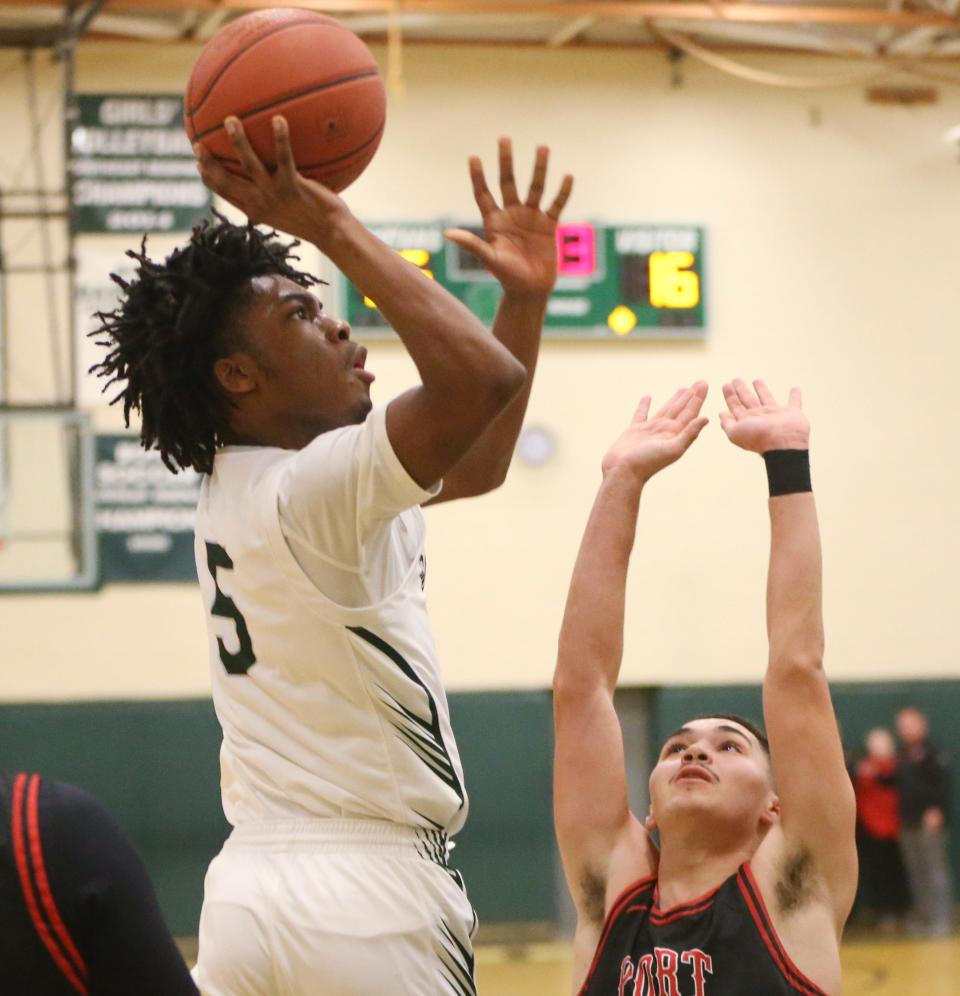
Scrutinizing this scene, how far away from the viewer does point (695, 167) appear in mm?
11695

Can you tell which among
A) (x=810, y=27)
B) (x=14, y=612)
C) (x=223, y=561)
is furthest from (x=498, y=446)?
(x=810, y=27)

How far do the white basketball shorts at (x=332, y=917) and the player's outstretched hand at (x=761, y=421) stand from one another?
1.07 metres

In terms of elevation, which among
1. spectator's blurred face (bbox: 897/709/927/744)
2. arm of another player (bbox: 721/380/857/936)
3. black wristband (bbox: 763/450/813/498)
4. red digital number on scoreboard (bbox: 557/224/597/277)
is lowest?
spectator's blurred face (bbox: 897/709/927/744)

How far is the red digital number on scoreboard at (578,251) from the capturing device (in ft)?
36.2

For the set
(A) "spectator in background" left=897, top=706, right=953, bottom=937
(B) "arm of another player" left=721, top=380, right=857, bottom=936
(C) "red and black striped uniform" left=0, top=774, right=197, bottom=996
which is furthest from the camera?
(A) "spectator in background" left=897, top=706, right=953, bottom=937

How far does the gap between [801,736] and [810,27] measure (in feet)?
30.6

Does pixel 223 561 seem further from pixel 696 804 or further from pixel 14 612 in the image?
pixel 14 612

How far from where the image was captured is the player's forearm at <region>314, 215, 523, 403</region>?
262cm

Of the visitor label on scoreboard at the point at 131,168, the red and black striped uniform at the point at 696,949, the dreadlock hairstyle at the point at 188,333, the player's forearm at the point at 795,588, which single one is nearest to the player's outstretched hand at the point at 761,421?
the player's forearm at the point at 795,588

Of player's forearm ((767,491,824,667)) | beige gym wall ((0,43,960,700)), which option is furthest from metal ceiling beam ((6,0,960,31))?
player's forearm ((767,491,824,667))

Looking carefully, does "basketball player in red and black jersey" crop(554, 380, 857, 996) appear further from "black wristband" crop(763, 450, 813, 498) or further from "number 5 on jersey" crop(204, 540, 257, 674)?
"number 5 on jersey" crop(204, 540, 257, 674)

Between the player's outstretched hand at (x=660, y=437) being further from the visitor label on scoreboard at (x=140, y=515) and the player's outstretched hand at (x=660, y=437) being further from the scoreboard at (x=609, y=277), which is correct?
the visitor label on scoreboard at (x=140, y=515)

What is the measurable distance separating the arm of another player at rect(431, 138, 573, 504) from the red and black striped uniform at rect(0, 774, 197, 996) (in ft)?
5.15

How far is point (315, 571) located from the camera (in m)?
2.79
